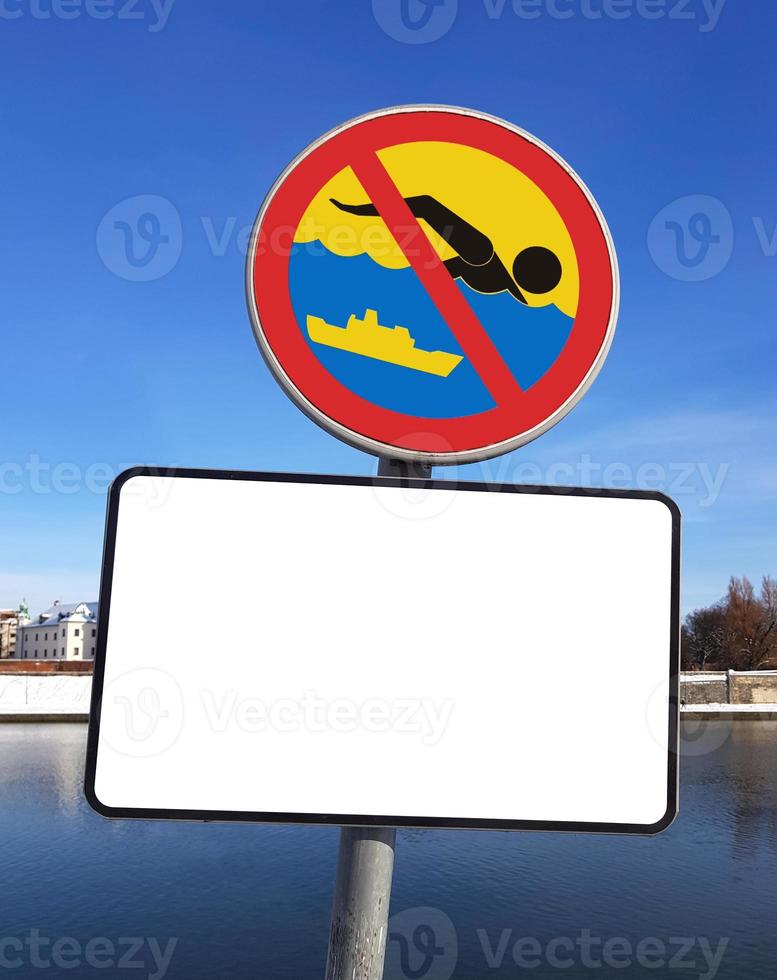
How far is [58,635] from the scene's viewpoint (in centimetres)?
10362

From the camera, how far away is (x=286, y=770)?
153 centimetres

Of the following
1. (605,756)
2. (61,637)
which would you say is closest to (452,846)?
(605,756)

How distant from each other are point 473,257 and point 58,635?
11416 centimetres

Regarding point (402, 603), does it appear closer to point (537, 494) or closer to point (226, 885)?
point (537, 494)

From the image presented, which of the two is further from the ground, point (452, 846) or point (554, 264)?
point (554, 264)

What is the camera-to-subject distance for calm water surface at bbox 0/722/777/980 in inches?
449

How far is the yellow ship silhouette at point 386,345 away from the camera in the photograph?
1641 mm

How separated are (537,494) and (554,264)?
54 centimetres
